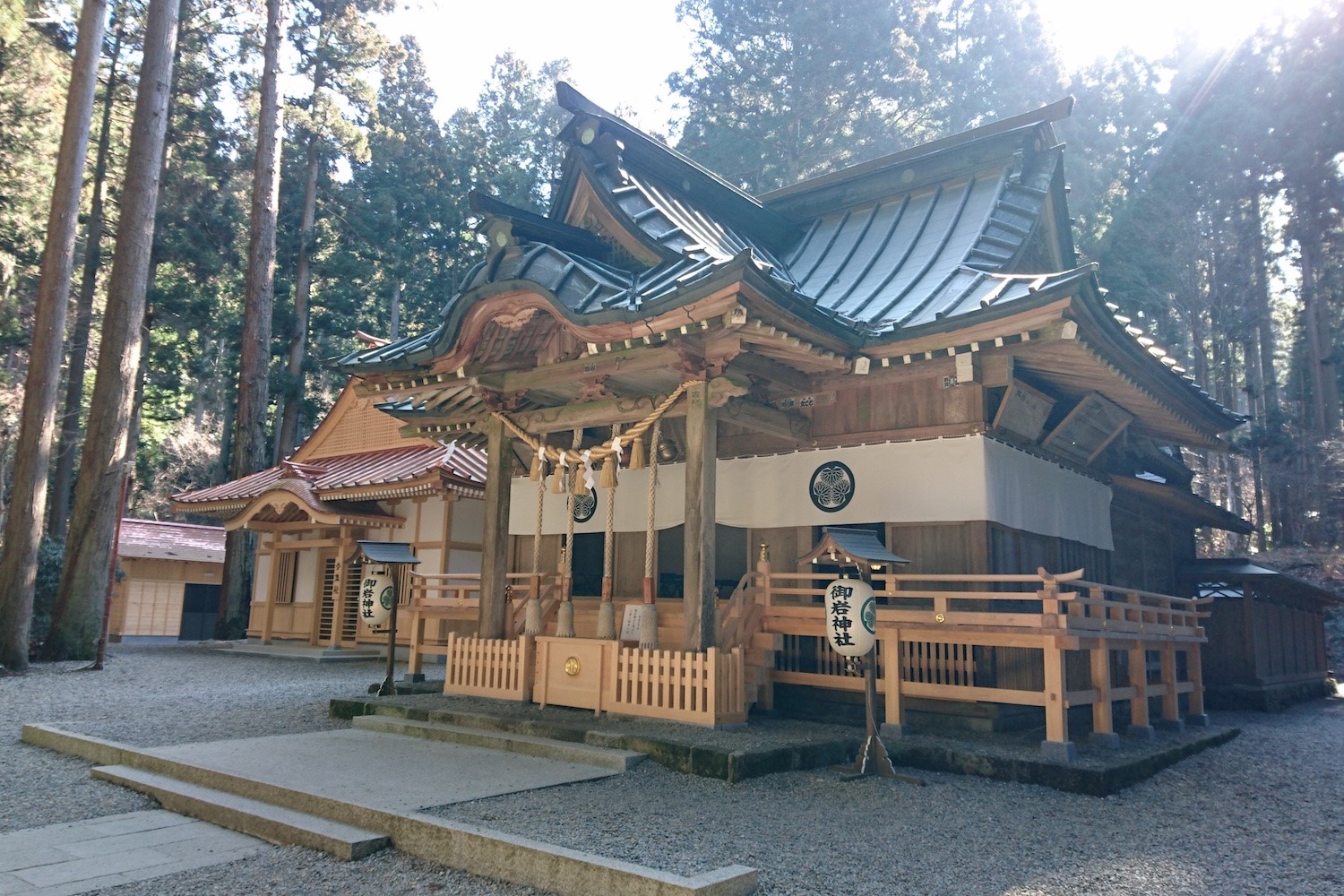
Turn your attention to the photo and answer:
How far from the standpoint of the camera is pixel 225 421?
3058 cm

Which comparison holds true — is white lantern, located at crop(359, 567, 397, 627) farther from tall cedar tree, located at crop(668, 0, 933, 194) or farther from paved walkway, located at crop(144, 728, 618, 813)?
tall cedar tree, located at crop(668, 0, 933, 194)

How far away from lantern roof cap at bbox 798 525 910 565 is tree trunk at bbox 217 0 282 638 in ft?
53.1

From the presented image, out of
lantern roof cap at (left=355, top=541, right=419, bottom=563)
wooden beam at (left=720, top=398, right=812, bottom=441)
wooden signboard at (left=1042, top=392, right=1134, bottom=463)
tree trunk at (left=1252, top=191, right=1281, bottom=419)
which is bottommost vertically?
lantern roof cap at (left=355, top=541, right=419, bottom=563)

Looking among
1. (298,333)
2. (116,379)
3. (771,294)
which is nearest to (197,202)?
(298,333)

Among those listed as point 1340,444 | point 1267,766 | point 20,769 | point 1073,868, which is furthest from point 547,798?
point 1340,444

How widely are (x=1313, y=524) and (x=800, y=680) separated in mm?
22143

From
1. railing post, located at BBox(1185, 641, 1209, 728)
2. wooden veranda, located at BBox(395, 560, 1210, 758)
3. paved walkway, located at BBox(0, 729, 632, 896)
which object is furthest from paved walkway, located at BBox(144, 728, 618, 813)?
railing post, located at BBox(1185, 641, 1209, 728)

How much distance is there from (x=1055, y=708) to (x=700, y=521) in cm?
317

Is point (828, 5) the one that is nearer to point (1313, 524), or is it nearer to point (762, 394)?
point (1313, 524)

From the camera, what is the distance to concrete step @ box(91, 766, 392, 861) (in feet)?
16.0

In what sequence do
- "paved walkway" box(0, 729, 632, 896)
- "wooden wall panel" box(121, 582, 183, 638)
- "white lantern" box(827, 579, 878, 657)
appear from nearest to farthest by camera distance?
1. "paved walkway" box(0, 729, 632, 896)
2. "white lantern" box(827, 579, 878, 657)
3. "wooden wall panel" box(121, 582, 183, 638)

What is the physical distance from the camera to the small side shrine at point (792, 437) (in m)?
7.49

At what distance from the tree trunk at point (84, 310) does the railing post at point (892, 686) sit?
→ 2040cm

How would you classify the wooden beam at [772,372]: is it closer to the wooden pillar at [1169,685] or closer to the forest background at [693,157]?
the wooden pillar at [1169,685]
